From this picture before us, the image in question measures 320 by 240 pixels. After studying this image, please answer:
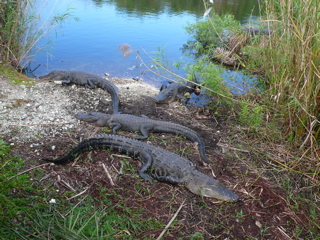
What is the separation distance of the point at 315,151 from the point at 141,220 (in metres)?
2.42

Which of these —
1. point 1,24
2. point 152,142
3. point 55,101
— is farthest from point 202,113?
point 1,24

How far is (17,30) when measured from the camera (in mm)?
6207

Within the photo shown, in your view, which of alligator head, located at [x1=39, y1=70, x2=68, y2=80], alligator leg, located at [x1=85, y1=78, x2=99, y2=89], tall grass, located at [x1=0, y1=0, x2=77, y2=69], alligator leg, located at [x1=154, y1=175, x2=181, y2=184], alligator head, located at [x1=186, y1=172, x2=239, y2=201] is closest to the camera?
alligator head, located at [x1=186, y1=172, x2=239, y2=201]

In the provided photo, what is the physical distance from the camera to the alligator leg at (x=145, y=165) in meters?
3.61

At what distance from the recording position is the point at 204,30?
9.22 m

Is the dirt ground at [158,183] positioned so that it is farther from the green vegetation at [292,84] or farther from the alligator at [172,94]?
the green vegetation at [292,84]

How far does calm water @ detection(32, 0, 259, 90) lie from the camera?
7902 mm

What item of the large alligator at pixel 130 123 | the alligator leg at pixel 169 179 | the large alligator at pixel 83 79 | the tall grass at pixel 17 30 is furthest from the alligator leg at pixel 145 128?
the tall grass at pixel 17 30

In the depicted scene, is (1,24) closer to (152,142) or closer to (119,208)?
(152,142)

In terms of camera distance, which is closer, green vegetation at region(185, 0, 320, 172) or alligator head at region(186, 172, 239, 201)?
alligator head at region(186, 172, 239, 201)

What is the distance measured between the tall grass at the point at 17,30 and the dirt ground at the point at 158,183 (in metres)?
1.05

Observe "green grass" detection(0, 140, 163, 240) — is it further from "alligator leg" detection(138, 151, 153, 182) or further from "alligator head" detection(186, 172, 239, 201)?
"alligator head" detection(186, 172, 239, 201)

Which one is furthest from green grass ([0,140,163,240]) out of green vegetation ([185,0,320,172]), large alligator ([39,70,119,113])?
large alligator ([39,70,119,113])

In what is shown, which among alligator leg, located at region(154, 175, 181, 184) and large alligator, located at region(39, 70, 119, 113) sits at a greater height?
large alligator, located at region(39, 70, 119, 113)
